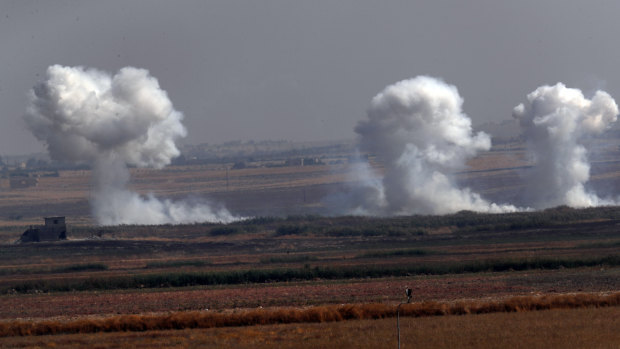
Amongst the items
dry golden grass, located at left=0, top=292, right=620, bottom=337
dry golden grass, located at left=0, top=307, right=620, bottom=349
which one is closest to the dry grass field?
dry golden grass, located at left=0, top=307, right=620, bottom=349

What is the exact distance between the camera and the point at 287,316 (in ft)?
159

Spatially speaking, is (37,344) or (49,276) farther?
(49,276)

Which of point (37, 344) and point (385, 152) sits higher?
point (385, 152)

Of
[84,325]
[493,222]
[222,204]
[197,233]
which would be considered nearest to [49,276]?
[84,325]

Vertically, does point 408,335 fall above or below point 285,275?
below

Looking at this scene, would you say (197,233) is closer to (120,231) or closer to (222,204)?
(120,231)

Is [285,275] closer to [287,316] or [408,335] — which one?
[287,316]

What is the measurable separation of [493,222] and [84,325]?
73.4 meters

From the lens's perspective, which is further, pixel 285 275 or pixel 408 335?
pixel 285 275

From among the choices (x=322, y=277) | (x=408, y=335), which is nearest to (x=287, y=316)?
(x=408, y=335)

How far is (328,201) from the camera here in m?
156

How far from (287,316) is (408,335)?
8137 mm

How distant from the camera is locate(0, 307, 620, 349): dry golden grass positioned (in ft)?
131

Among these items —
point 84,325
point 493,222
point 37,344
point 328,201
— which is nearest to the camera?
point 37,344
